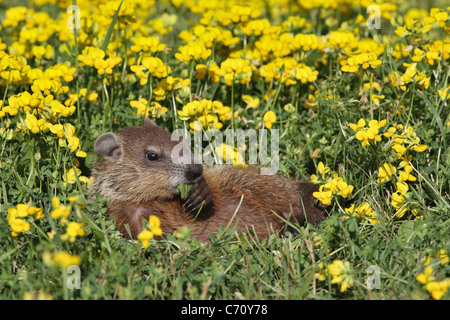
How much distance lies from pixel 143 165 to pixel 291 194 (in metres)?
1.34

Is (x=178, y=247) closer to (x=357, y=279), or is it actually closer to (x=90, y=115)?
(x=357, y=279)

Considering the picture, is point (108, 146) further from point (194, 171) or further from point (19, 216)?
point (19, 216)

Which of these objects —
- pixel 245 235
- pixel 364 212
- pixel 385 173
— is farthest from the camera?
pixel 385 173

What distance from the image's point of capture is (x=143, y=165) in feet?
16.8

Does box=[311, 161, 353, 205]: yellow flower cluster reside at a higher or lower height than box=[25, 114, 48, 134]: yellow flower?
lower

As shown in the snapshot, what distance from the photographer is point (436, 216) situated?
453cm

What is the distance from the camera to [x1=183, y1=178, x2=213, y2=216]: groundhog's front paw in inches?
192

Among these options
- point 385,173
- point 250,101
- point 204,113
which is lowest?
point 385,173

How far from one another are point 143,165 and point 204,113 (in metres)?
0.77

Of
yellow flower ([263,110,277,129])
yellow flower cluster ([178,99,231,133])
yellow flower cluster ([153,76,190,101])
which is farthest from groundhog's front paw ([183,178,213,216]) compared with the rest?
yellow flower cluster ([153,76,190,101])

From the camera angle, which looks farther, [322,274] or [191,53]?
[191,53]

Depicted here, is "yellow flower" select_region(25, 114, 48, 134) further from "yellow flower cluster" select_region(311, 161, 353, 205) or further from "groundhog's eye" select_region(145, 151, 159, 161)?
"yellow flower cluster" select_region(311, 161, 353, 205)

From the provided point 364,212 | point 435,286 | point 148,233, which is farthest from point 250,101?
point 435,286

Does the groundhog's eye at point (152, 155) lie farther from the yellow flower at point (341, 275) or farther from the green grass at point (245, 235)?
the yellow flower at point (341, 275)
